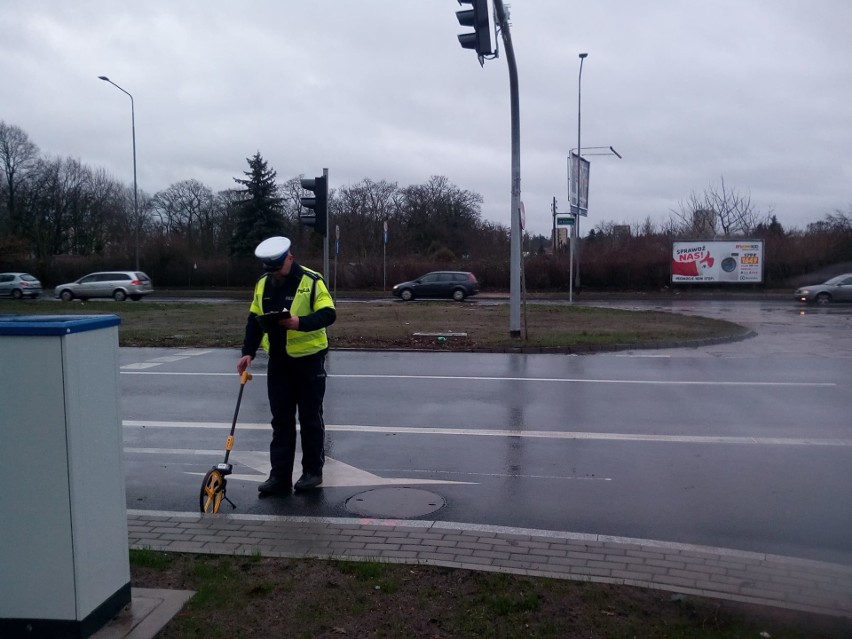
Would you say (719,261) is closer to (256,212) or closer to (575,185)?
(575,185)

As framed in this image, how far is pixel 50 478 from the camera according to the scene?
3.45 meters

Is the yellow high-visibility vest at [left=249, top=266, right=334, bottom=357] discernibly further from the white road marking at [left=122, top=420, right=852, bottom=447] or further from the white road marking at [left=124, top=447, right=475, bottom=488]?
the white road marking at [left=122, top=420, right=852, bottom=447]

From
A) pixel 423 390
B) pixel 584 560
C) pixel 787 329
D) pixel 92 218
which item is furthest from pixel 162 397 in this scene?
pixel 92 218

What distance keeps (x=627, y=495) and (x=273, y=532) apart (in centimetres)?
271

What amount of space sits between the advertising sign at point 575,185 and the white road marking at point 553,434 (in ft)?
79.7

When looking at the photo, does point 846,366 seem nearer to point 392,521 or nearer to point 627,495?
point 627,495

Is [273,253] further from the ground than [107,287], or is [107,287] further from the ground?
[273,253]

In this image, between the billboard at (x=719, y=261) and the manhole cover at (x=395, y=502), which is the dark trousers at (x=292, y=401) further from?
the billboard at (x=719, y=261)

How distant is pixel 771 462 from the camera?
7207 mm

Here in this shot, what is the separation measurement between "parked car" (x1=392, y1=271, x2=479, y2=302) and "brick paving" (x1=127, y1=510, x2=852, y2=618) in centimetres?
3329

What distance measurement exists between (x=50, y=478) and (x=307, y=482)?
9.60 feet

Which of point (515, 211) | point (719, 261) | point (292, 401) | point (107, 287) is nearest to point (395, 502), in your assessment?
point (292, 401)

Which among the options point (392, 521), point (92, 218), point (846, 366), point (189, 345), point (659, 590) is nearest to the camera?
point (659, 590)

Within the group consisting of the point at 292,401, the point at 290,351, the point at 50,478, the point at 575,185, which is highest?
the point at 575,185
